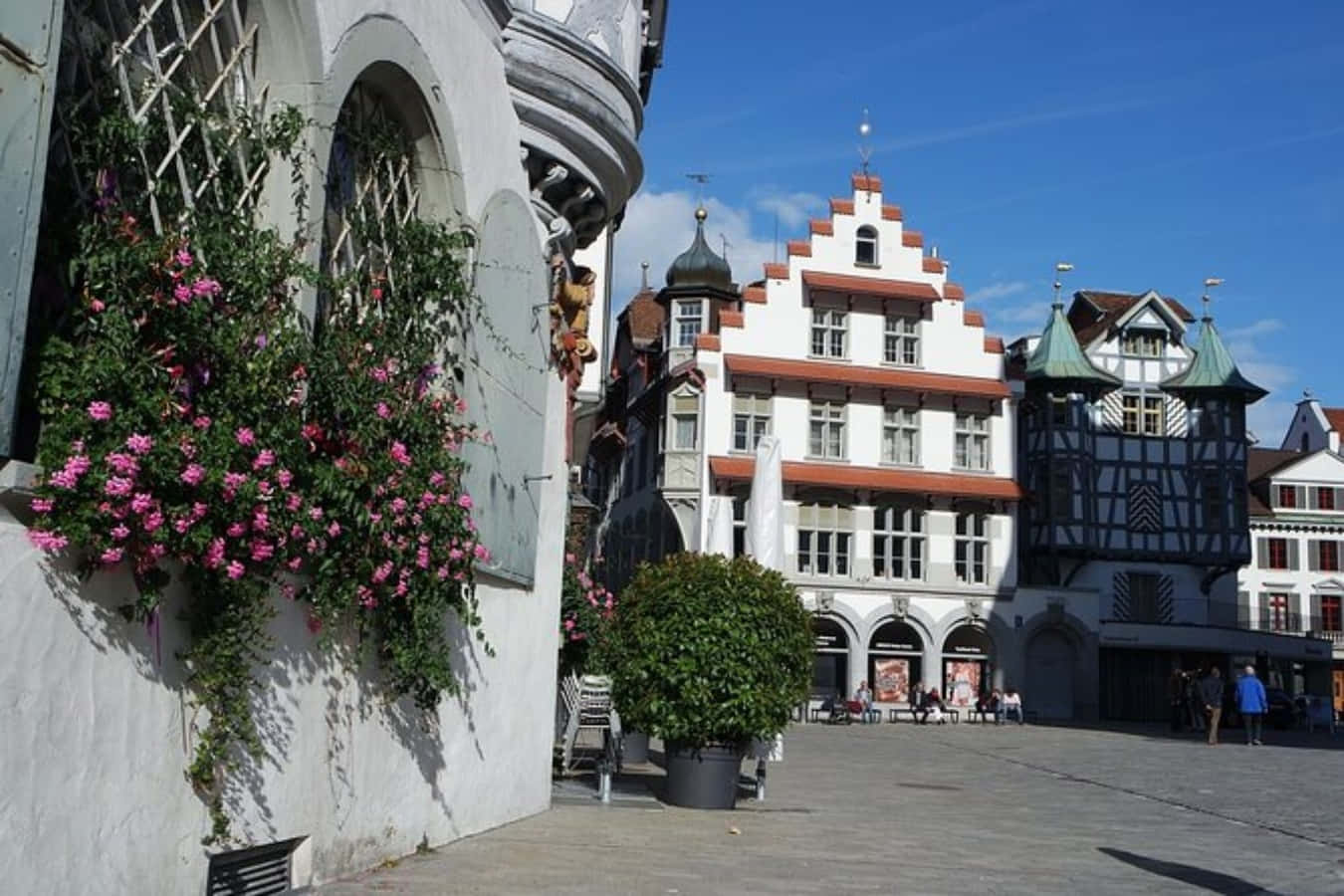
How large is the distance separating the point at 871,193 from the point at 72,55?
44.5 meters

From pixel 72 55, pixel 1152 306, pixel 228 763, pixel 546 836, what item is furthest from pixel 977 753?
pixel 1152 306

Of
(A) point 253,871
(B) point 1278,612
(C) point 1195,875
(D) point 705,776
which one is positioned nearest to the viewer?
(A) point 253,871

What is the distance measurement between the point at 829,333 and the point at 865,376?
188cm

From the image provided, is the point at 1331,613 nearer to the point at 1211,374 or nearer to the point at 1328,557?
the point at 1328,557

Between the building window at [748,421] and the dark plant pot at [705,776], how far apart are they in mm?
33399

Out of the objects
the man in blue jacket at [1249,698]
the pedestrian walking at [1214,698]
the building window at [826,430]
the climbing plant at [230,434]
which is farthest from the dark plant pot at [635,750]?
the building window at [826,430]

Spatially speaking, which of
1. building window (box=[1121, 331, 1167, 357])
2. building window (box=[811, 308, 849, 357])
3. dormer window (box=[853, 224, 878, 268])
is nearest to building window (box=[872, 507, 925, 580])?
building window (box=[811, 308, 849, 357])

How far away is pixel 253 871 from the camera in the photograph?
682 cm

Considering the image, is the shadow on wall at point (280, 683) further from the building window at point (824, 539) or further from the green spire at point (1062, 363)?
the green spire at point (1062, 363)

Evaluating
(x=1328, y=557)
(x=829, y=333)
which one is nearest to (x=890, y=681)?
(x=829, y=333)

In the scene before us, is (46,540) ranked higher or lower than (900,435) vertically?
lower

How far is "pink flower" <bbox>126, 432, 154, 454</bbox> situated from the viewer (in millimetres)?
5152

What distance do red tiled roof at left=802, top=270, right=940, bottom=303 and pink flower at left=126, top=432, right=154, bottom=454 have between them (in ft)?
139

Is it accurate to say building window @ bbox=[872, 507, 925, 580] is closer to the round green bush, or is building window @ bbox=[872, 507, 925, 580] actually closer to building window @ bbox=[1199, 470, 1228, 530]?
building window @ bbox=[1199, 470, 1228, 530]
